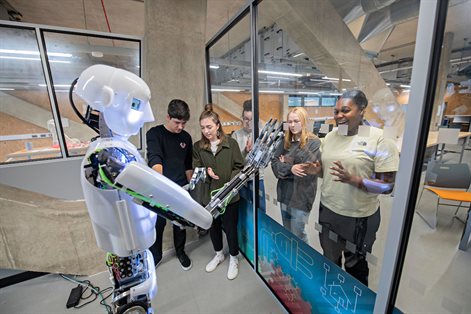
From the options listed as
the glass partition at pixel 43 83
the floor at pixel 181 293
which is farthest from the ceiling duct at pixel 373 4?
the glass partition at pixel 43 83

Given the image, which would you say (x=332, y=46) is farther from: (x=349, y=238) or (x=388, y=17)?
(x=349, y=238)

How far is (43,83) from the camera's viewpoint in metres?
2.35

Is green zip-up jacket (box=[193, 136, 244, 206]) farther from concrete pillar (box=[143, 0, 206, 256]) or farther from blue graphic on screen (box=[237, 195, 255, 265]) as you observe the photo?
concrete pillar (box=[143, 0, 206, 256])

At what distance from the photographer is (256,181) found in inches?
72.2

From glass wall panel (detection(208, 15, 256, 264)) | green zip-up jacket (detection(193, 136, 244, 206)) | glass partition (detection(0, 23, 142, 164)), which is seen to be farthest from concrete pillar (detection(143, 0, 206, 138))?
green zip-up jacket (detection(193, 136, 244, 206))

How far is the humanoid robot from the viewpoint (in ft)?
2.72

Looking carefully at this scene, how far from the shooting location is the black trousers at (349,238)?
1.04m

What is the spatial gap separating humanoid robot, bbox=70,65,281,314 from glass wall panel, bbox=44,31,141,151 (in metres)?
1.74

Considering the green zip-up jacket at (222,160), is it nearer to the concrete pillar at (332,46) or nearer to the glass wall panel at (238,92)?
the glass wall panel at (238,92)

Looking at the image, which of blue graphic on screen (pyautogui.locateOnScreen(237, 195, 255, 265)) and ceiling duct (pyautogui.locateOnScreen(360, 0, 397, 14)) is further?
blue graphic on screen (pyautogui.locateOnScreen(237, 195, 255, 265))

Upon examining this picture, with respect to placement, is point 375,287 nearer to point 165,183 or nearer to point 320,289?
point 320,289

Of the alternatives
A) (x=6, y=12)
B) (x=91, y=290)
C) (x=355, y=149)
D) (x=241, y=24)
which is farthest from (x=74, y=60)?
(x=355, y=149)

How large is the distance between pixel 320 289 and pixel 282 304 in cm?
56

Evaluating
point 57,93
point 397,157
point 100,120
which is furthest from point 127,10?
point 397,157
